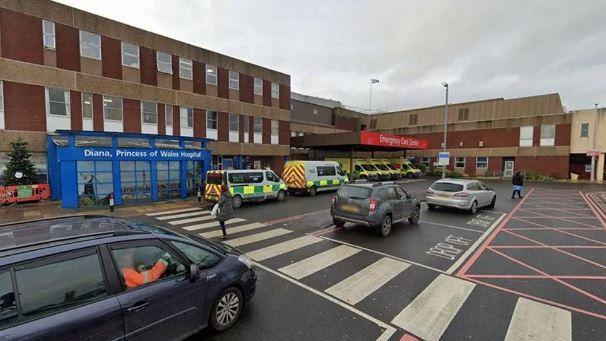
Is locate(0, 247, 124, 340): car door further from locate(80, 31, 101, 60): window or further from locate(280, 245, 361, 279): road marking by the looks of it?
locate(80, 31, 101, 60): window

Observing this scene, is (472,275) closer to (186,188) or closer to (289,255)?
(289,255)

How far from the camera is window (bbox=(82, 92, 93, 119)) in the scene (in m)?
18.3

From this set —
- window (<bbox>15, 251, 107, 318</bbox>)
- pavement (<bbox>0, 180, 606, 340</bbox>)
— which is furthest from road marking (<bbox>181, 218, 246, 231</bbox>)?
window (<bbox>15, 251, 107, 318</bbox>)

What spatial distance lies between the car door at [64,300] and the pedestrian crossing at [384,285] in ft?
11.5

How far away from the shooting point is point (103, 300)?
2.95 m

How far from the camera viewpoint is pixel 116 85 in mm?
19469

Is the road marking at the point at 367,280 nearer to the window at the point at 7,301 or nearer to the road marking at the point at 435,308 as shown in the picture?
the road marking at the point at 435,308

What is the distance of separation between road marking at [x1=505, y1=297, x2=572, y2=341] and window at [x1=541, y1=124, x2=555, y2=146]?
37715 mm

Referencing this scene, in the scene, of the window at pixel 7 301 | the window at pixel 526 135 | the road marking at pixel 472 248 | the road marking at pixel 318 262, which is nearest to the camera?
the window at pixel 7 301

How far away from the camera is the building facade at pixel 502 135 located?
3319 centimetres

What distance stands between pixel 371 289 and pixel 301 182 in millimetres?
13935

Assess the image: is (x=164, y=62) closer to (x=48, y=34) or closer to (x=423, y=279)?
(x=48, y=34)

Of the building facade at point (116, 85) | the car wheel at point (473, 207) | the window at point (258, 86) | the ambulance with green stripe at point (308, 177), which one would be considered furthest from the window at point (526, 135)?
the window at point (258, 86)

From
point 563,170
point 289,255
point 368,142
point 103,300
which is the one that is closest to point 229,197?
point 289,255
